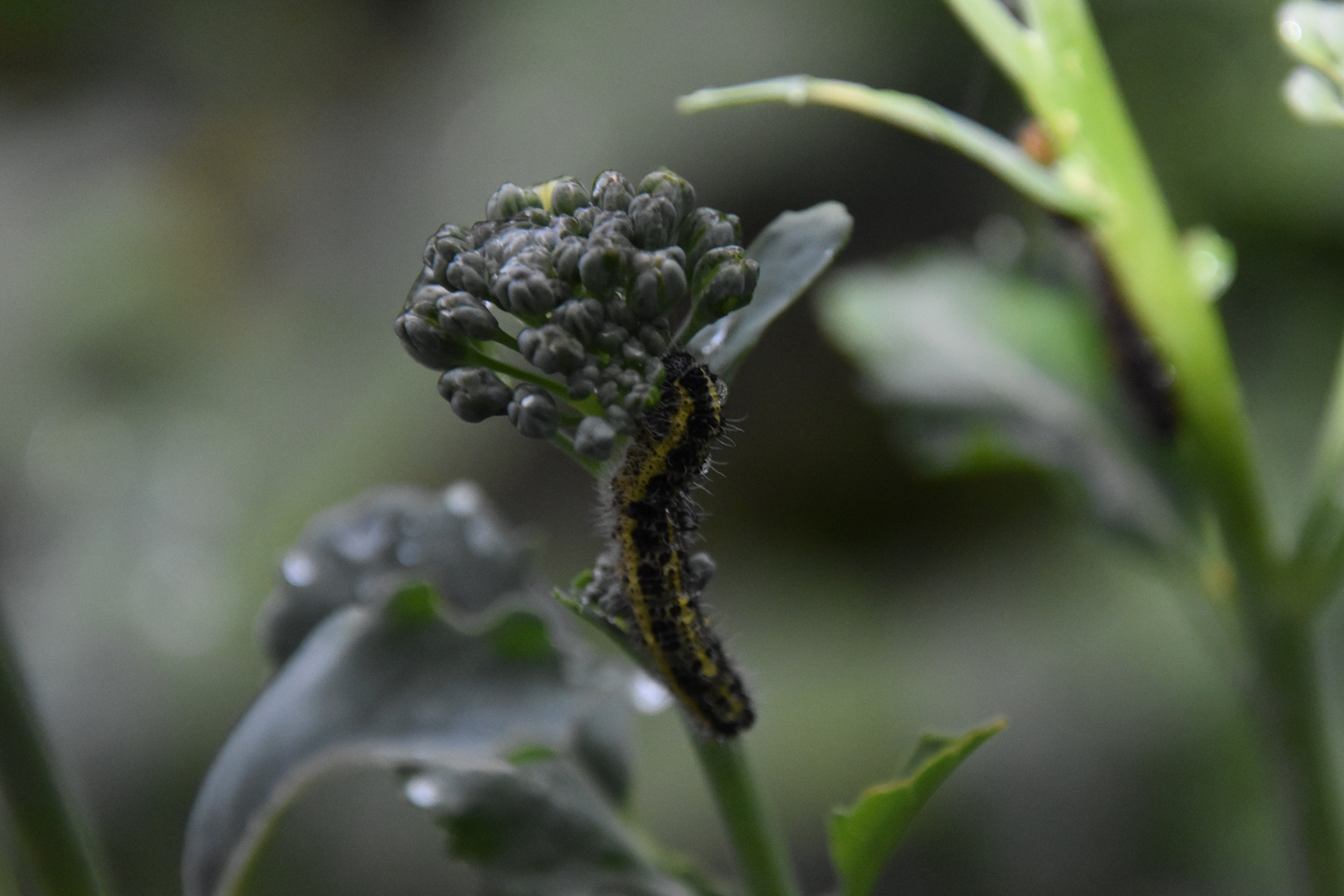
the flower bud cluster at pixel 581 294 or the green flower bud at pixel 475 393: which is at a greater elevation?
the flower bud cluster at pixel 581 294

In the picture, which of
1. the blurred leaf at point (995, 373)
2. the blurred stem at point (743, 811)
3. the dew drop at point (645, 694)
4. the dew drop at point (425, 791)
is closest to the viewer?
the blurred stem at point (743, 811)

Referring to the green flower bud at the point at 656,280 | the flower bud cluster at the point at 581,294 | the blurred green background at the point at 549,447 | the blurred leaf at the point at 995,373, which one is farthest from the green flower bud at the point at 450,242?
the blurred green background at the point at 549,447

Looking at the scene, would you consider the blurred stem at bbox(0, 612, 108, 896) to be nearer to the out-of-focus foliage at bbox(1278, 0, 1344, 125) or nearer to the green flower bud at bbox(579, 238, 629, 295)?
the green flower bud at bbox(579, 238, 629, 295)

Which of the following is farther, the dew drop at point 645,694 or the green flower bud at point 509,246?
the dew drop at point 645,694

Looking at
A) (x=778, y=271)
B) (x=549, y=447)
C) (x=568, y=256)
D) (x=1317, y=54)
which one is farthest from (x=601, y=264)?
(x=549, y=447)

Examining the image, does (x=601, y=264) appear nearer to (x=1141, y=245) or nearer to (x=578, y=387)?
(x=578, y=387)

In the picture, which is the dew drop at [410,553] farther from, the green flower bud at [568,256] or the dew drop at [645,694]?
the green flower bud at [568,256]
